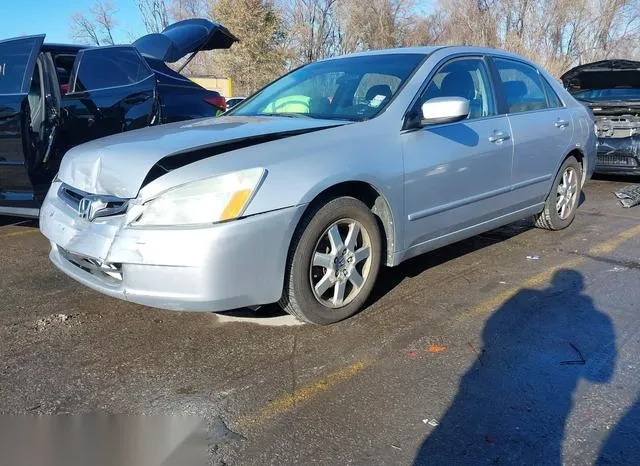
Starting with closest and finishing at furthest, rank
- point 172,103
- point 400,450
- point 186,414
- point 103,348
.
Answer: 1. point 400,450
2. point 186,414
3. point 103,348
4. point 172,103

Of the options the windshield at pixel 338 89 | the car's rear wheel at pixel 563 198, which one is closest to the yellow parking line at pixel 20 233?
the windshield at pixel 338 89

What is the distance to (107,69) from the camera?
5.70 m

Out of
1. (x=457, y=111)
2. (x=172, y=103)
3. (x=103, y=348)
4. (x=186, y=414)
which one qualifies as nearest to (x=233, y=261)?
(x=186, y=414)

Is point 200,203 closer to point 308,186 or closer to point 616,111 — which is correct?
point 308,186

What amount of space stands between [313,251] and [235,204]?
0.59m

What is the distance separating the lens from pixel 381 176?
3.56 m

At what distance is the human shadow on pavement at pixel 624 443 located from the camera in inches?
91.1

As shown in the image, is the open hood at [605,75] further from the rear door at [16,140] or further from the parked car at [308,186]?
the rear door at [16,140]

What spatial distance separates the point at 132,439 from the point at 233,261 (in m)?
0.93

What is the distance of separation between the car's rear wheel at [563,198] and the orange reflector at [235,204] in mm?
3483

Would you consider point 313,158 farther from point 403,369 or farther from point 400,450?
point 400,450

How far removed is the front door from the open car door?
3170mm

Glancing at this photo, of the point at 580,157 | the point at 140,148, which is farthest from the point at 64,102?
the point at 580,157

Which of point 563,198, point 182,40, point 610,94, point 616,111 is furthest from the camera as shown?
point 610,94
